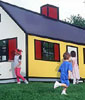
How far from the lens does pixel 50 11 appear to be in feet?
74.4

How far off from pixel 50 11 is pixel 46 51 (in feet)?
20.4

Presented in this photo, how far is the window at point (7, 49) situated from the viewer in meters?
16.7

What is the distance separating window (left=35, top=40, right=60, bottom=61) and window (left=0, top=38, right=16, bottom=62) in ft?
4.72

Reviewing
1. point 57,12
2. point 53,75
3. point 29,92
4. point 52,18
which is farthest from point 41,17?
point 29,92

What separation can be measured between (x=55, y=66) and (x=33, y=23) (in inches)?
123

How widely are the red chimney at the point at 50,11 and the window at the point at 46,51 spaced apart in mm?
4900

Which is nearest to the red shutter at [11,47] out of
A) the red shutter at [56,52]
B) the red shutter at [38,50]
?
the red shutter at [38,50]

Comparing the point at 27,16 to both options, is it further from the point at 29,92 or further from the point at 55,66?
the point at 29,92

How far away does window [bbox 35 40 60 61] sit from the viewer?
16.6 metres

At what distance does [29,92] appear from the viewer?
33.3ft

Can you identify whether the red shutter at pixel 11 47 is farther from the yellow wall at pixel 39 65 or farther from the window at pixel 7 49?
the yellow wall at pixel 39 65

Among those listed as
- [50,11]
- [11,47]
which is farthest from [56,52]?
[50,11]

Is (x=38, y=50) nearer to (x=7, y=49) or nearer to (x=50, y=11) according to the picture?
(x=7, y=49)

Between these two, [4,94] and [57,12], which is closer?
[4,94]
